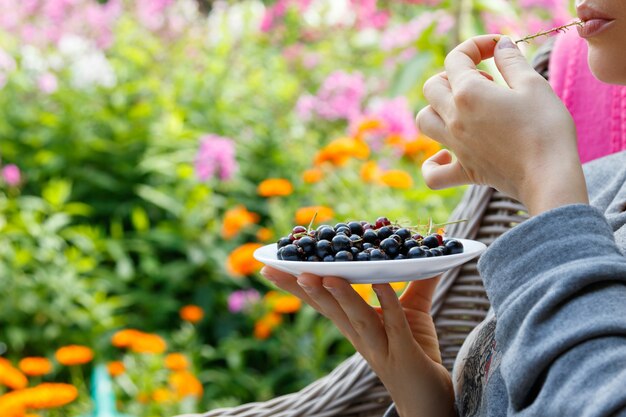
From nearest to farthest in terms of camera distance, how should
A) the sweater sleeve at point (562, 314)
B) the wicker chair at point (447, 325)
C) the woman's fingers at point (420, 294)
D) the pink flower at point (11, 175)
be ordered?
1. the sweater sleeve at point (562, 314)
2. the woman's fingers at point (420, 294)
3. the wicker chair at point (447, 325)
4. the pink flower at point (11, 175)

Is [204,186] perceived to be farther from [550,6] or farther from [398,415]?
[398,415]

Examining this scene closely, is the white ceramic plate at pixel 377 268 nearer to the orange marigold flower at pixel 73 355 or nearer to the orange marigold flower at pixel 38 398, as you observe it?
the orange marigold flower at pixel 38 398

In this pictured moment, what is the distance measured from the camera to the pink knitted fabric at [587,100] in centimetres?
131

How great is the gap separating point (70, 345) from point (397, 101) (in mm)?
1243

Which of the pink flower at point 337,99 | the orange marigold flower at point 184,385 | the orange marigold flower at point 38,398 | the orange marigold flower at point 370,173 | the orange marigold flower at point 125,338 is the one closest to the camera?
the orange marigold flower at point 38,398

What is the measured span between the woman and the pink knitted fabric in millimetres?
385

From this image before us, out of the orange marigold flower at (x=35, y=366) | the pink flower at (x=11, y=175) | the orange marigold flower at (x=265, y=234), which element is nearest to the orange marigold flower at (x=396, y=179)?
the orange marigold flower at (x=265, y=234)

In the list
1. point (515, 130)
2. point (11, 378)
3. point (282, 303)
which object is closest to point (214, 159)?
point (282, 303)

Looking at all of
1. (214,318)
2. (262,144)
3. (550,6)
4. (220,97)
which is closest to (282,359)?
(214,318)

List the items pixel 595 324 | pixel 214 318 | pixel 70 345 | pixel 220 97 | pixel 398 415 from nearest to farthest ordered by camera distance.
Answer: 1. pixel 595 324
2. pixel 398 415
3. pixel 70 345
4. pixel 214 318
5. pixel 220 97

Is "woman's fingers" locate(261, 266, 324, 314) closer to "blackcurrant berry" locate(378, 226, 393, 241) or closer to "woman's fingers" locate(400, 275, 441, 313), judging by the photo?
"blackcurrant berry" locate(378, 226, 393, 241)

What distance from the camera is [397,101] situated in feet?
8.66

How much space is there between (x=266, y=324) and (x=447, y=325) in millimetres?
1283

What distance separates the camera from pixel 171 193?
2846 mm
